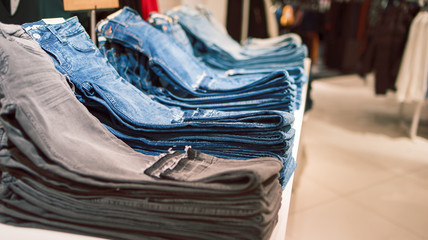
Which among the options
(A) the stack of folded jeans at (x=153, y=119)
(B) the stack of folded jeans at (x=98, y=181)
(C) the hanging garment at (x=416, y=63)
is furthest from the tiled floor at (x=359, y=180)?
(B) the stack of folded jeans at (x=98, y=181)

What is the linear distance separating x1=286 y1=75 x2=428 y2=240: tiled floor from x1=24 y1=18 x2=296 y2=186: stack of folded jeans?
3.20 feet

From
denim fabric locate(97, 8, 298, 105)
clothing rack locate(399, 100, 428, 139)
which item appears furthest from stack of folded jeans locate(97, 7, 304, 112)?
clothing rack locate(399, 100, 428, 139)

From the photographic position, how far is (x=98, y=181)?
1.90 ft

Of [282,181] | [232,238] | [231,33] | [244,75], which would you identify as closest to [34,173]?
[232,238]

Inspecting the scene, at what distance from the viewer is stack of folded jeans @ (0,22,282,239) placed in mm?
541

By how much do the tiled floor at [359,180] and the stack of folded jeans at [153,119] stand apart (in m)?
0.98

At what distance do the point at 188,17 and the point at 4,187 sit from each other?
1415 mm

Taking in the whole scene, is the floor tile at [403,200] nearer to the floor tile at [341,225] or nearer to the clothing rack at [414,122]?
the floor tile at [341,225]

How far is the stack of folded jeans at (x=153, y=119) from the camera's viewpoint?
0.73 meters

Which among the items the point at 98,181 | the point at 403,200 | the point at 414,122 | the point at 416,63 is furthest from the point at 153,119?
the point at 414,122

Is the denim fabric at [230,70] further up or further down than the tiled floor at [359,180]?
further up

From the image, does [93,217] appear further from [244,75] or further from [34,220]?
[244,75]

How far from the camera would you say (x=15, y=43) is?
0.68m

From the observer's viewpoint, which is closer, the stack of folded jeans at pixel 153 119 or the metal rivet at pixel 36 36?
the stack of folded jeans at pixel 153 119
